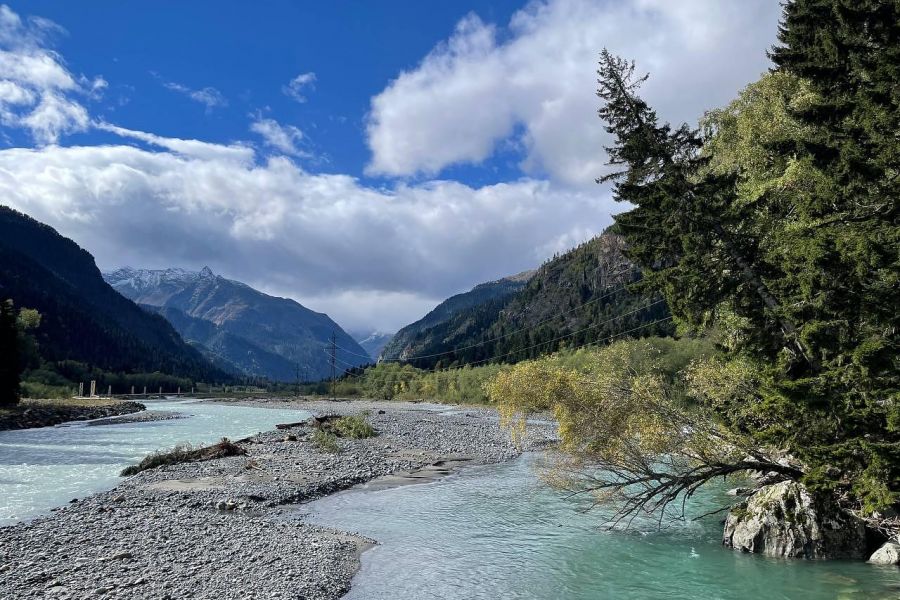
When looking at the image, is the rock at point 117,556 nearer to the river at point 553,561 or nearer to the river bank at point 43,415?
the river at point 553,561

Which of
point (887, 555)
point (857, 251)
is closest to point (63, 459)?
point (887, 555)

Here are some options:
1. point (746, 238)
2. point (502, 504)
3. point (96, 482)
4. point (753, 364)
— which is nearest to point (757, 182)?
point (746, 238)

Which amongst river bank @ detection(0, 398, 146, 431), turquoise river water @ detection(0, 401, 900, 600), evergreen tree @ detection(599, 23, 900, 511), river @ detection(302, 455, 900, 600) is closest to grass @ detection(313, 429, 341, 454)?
turquoise river water @ detection(0, 401, 900, 600)

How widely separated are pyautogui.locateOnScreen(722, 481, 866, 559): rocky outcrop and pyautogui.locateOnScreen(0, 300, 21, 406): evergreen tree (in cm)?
7884

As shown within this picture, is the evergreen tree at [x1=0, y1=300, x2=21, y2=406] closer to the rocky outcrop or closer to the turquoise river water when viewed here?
the turquoise river water

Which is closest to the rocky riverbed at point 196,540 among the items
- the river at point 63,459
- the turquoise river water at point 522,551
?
the turquoise river water at point 522,551

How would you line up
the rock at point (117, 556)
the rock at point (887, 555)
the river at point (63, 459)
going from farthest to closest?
the river at point (63, 459) → the rock at point (887, 555) → the rock at point (117, 556)

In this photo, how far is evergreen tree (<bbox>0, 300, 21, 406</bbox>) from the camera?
215 ft

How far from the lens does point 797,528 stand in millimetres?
16703

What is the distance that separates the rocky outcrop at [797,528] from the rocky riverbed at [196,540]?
40.8 feet

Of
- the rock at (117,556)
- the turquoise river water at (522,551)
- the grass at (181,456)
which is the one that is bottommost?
the turquoise river water at (522,551)

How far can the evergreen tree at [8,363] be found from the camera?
65.6m

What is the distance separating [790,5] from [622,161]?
1080cm

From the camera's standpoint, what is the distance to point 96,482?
2772 cm
